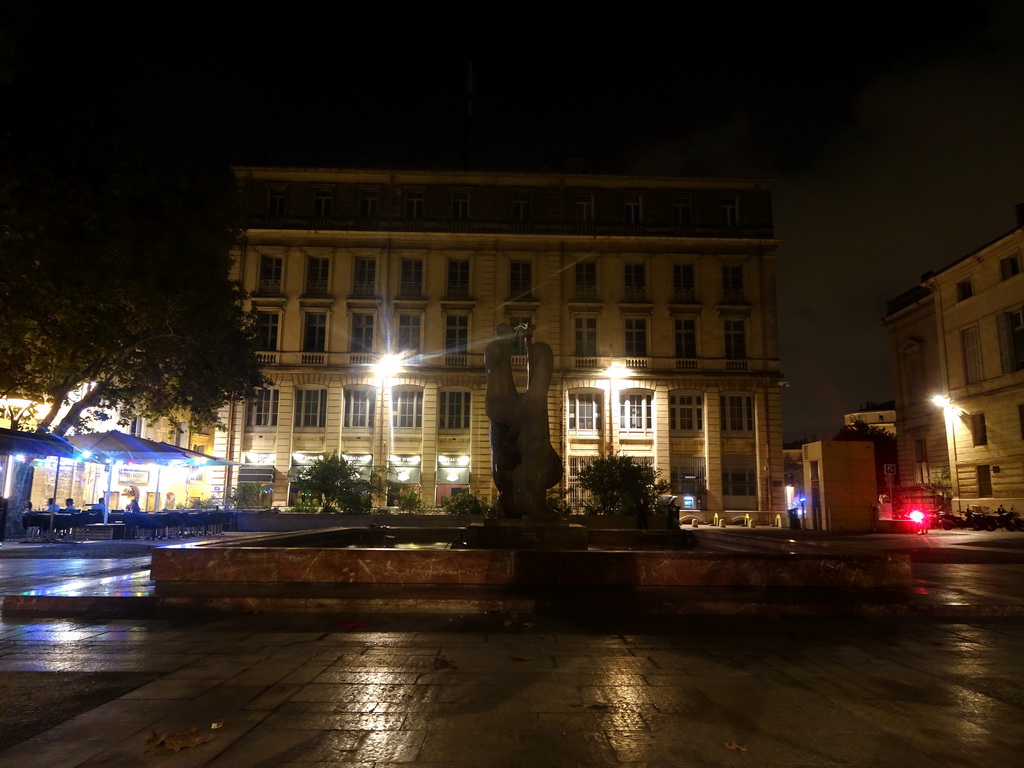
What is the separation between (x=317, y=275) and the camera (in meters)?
38.3

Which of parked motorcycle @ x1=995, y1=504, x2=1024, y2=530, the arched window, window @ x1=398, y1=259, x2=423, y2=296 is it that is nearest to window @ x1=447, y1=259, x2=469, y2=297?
window @ x1=398, y1=259, x2=423, y2=296

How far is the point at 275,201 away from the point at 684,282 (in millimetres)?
23487

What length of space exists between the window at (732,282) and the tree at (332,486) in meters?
23.6

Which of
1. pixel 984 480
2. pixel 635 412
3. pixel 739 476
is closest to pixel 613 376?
pixel 635 412

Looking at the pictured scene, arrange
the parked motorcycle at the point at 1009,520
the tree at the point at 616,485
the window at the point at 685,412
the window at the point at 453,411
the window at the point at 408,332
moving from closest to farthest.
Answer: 1. the tree at the point at 616,485
2. the parked motorcycle at the point at 1009,520
3. the window at the point at 453,411
4. the window at the point at 685,412
5. the window at the point at 408,332

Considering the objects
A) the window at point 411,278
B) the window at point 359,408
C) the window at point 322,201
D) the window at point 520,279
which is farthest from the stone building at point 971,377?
the window at point 322,201

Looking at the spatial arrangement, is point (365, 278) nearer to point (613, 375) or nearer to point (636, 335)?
point (613, 375)

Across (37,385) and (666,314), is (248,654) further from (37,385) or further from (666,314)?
(666,314)

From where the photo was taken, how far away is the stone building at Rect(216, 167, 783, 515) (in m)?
36.4

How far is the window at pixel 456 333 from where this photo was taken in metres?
37.7

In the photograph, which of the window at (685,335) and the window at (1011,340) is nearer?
the window at (1011,340)

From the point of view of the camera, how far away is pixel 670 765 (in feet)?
10.6

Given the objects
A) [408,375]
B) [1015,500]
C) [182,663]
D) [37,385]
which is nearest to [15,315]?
[37,385]

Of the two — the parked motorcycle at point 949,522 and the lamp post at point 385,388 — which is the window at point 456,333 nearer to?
the lamp post at point 385,388
